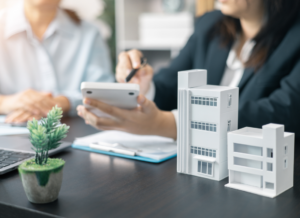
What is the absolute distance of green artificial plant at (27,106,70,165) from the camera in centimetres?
55

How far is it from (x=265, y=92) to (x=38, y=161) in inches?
38.2

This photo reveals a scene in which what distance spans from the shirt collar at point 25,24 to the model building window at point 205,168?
142 centimetres

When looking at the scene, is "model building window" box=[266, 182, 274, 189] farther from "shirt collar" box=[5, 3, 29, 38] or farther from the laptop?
"shirt collar" box=[5, 3, 29, 38]

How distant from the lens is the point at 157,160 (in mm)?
798

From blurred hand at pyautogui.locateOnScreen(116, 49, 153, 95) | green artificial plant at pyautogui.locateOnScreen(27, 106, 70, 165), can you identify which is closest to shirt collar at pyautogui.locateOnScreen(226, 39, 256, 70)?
blurred hand at pyautogui.locateOnScreen(116, 49, 153, 95)

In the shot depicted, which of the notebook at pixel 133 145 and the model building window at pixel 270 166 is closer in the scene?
the model building window at pixel 270 166

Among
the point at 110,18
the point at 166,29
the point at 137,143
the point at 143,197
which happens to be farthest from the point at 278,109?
the point at 110,18

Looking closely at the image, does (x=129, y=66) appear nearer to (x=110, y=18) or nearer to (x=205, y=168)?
(x=205, y=168)

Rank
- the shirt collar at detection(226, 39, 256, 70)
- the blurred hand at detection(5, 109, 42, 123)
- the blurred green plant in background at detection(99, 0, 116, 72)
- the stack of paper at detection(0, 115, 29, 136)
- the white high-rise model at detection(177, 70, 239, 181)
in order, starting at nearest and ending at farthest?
1. the white high-rise model at detection(177, 70, 239, 181)
2. the stack of paper at detection(0, 115, 29, 136)
3. the blurred hand at detection(5, 109, 42, 123)
4. the shirt collar at detection(226, 39, 256, 70)
5. the blurred green plant in background at detection(99, 0, 116, 72)

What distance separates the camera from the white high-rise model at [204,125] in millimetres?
659

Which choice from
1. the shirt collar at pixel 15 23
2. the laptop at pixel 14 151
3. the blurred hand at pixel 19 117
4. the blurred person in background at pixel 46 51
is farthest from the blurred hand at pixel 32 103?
the shirt collar at pixel 15 23

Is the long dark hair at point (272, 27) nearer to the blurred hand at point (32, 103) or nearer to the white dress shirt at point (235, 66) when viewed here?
the white dress shirt at point (235, 66)

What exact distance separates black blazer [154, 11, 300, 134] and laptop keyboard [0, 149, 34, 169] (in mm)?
670

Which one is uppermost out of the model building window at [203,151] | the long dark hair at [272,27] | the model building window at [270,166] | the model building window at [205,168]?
the long dark hair at [272,27]
